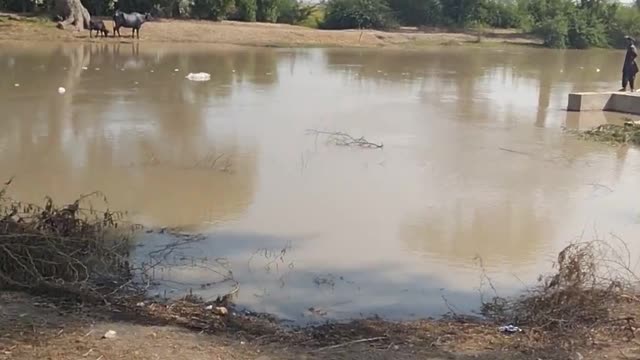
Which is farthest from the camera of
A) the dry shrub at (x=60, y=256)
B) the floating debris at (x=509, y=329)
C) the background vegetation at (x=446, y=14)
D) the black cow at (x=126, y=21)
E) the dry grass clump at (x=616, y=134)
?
the background vegetation at (x=446, y=14)

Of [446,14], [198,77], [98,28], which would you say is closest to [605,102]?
[198,77]

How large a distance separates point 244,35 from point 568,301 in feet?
121

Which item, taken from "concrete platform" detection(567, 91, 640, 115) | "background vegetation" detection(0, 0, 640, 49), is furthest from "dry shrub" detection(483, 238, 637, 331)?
"background vegetation" detection(0, 0, 640, 49)

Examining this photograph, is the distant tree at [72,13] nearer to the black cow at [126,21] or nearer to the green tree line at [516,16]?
the black cow at [126,21]

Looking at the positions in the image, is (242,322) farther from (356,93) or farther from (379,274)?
(356,93)

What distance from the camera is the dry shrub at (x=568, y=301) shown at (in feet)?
19.8

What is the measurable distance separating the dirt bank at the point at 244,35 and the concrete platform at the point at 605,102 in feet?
71.6

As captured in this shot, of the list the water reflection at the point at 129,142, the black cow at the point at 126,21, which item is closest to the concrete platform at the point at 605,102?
the water reflection at the point at 129,142

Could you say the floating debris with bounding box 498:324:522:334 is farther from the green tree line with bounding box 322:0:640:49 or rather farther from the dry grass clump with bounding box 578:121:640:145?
the green tree line with bounding box 322:0:640:49

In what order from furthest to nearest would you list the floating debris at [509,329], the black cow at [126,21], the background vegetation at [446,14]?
the background vegetation at [446,14] → the black cow at [126,21] → the floating debris at [509,329]

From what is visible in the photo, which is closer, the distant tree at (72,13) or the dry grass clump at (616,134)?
the dry grass clump at (616,134)

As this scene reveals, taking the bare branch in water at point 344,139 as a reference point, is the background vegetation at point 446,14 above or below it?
above

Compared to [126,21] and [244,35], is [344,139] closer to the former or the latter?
[126,21]

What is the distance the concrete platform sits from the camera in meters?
20.1
